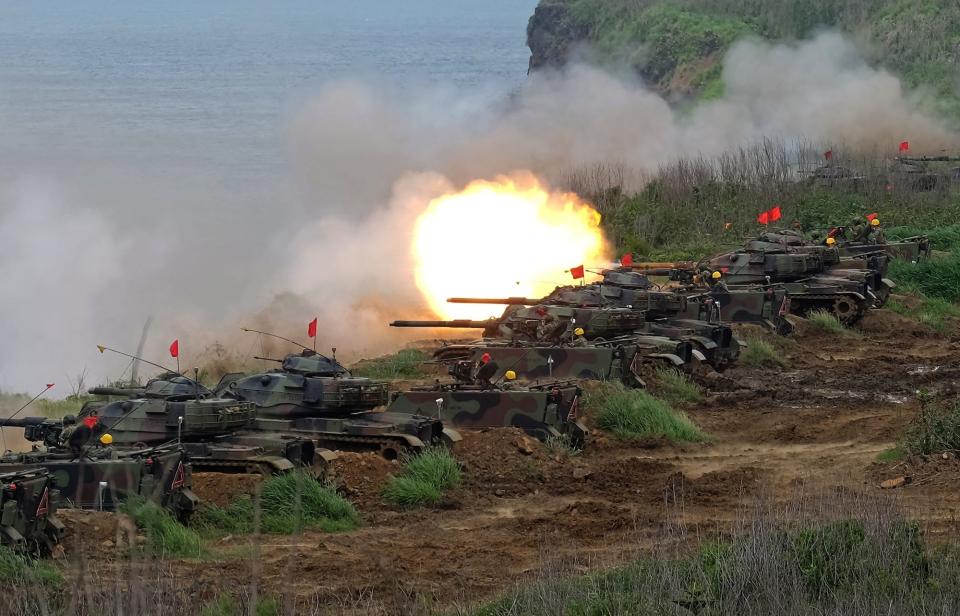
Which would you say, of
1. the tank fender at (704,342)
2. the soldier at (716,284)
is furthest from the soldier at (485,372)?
the soldier at (716,284)

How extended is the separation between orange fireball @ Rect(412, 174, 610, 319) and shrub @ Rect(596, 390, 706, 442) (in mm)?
11478

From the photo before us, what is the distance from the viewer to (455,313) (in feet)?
127

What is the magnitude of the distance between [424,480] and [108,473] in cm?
437

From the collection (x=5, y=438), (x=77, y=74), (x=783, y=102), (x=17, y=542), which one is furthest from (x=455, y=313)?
(x=77, y=74)

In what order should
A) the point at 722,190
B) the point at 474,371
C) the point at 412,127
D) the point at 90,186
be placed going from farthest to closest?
the point at 90,186
the point at 412,127
the point at 722,190
the point at 474,371

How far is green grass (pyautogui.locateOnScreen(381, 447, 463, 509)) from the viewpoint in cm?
2116

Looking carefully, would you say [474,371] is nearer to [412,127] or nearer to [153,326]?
[153,326]

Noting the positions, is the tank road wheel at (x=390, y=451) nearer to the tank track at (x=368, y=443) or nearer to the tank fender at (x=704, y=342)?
the tank track at (x=368, y=443)

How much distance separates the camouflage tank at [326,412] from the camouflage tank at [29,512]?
16.0 ft

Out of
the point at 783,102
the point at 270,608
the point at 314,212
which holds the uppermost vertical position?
the point at 783,102

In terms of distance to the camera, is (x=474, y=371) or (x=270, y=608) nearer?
(x=270, y=608)

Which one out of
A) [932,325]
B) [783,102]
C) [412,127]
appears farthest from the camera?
[783,102]

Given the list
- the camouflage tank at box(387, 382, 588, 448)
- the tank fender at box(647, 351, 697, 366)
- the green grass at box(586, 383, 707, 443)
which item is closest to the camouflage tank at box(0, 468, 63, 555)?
the camouflage tank at box(387, 382, 588, 448)

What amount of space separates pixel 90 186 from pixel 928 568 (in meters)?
47.6
